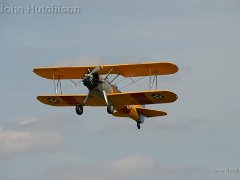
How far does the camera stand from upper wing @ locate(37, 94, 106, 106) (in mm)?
45250

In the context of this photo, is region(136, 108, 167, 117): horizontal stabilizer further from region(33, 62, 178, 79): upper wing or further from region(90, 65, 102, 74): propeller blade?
region(90, 65, 102, 74): propeller blade

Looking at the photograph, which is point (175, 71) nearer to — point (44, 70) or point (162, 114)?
point (162, 114)

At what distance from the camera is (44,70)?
47031mm

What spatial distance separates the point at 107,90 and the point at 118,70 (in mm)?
1690

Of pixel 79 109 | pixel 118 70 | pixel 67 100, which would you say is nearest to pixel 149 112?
pixel 118 70

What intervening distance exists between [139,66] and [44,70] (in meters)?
5.77

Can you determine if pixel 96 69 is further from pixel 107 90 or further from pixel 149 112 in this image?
pixel 149 112

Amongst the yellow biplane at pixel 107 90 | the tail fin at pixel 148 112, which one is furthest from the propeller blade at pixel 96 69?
the tail fin at pixel 148 112

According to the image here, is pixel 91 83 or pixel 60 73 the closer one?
pixel 91 83

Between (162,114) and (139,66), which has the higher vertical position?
(139,66)

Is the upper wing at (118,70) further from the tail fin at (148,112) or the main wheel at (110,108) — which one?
the tail fin at (148,112)

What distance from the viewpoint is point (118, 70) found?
4525cm

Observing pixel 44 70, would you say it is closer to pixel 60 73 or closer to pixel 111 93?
pixel 60 73

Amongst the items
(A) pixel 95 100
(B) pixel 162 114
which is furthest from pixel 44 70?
(B) pixel 162 114
